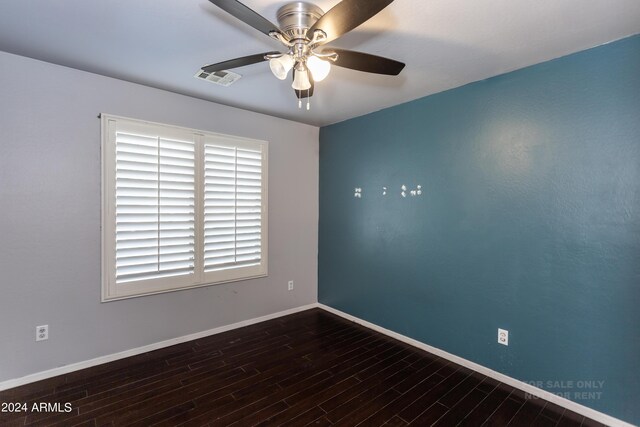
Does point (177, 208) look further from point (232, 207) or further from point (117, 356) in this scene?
point (117, 356)

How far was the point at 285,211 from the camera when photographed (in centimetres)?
388

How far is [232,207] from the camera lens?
3357 mm

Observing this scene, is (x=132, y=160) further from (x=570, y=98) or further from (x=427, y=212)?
(x=570, y=98)

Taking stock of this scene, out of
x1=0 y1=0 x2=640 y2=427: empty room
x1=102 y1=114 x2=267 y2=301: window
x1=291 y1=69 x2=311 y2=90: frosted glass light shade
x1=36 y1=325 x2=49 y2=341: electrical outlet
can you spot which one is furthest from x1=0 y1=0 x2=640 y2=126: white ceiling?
x1=36 y1=325 x2=49 y2=341: electrical outlet

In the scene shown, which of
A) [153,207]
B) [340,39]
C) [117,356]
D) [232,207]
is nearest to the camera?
[340,39]

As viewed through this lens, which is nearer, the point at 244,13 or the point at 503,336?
the point at 244,13

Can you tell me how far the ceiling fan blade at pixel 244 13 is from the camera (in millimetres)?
1268

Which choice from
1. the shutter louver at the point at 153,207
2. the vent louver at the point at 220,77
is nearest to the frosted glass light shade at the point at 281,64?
the vent louver at the point at 220,77

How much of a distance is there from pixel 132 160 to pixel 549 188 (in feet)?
11.2

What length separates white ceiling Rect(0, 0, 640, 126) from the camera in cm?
169

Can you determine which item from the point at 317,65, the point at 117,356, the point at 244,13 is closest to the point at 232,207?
the point at 117,356

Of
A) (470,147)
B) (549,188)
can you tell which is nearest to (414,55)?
(470,147)

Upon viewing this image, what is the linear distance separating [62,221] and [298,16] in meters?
2.42

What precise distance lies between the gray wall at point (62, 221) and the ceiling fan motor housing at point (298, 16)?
1427 mm
